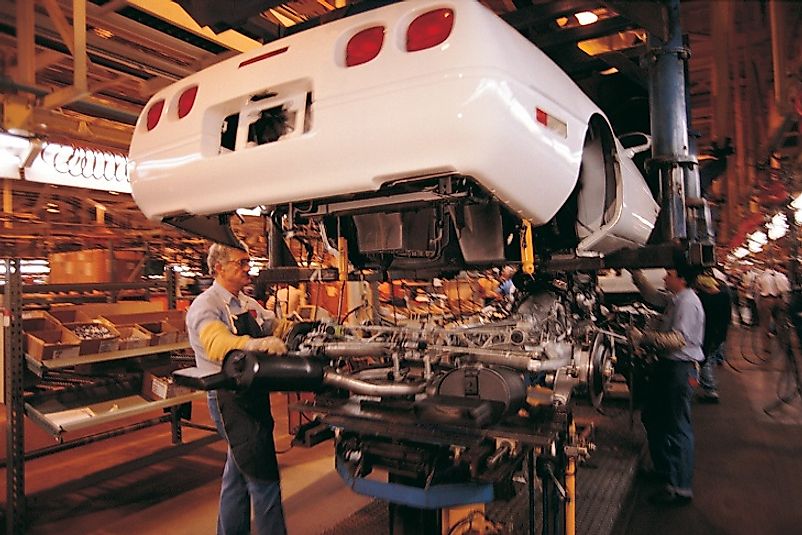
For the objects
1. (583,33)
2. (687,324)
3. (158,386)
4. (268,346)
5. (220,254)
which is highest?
(583,33)

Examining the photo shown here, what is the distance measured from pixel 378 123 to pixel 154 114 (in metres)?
1.31

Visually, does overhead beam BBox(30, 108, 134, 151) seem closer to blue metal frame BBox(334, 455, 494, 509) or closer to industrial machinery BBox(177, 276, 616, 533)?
industrial machinery BBox(177, 276, 616, 533)

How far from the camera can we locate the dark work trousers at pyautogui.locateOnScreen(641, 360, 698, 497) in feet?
12.2

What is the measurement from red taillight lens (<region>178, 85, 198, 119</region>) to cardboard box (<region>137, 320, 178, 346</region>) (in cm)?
245

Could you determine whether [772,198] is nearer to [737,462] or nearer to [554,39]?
[737,462]

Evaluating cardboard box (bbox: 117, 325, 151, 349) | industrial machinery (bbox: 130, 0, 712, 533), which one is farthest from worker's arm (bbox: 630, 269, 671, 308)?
cardboard box (bbox: 117, 325, 151, 349)

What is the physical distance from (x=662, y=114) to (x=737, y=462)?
343 cm

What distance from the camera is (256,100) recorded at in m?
2.24

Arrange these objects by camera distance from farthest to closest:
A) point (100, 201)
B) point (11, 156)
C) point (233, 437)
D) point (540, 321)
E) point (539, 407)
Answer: point (100, 201), point (11, 156), point (540, 321), point (233, 437), point (539, 407)

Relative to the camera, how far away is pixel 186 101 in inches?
95.0

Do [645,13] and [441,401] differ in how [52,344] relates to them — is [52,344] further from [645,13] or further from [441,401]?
[645,13]

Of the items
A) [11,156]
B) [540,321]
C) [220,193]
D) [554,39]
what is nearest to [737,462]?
[540,321]

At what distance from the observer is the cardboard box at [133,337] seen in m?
4.06

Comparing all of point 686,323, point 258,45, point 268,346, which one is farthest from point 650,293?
point 258,45
